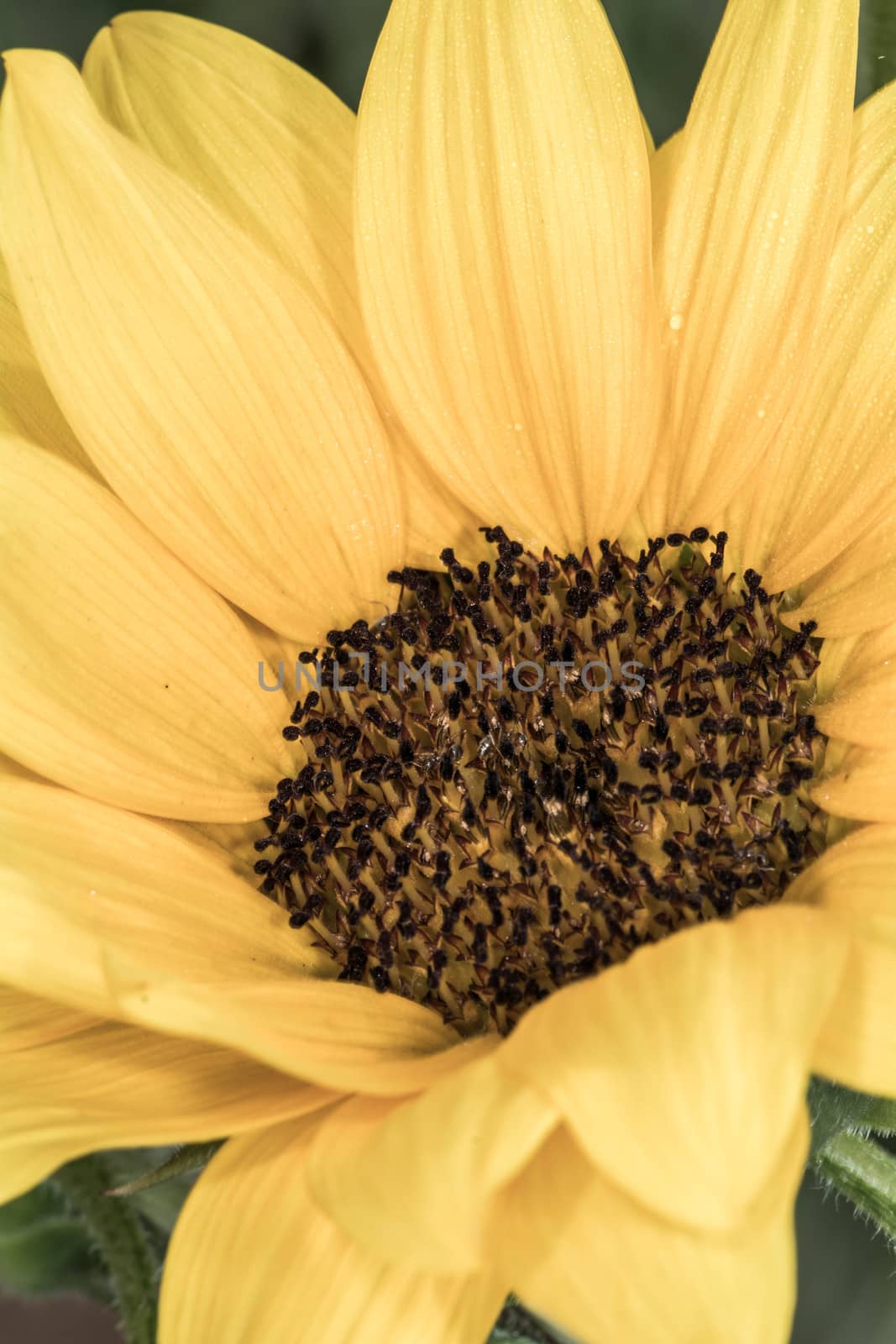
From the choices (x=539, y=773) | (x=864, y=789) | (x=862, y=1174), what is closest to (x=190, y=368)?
(x=539, y=773)

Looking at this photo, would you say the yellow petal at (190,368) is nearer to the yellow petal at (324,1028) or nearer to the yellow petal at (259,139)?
the yellow petal at (259,139)

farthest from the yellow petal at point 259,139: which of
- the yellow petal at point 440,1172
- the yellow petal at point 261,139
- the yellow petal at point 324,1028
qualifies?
the yellow petal at point 440,1172

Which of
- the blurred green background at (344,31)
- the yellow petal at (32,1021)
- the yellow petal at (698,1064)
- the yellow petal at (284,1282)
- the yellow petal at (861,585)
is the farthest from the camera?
the blurred green background at (344,31)

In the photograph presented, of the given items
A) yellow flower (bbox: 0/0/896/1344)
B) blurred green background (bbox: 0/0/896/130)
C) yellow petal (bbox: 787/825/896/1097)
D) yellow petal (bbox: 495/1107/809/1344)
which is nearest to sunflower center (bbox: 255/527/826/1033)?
yellow flower (bbox: 0/0/896/1344)

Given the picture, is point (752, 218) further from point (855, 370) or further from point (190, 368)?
point (190, 368)

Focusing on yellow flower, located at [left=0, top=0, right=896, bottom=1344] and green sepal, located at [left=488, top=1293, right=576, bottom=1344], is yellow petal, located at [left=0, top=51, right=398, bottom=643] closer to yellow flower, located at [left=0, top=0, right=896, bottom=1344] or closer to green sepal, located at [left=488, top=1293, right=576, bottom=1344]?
yellow flower, located at [left=0, top=0, right=896, bottom=1344]

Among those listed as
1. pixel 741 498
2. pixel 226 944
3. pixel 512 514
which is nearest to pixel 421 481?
pixel 512 514
